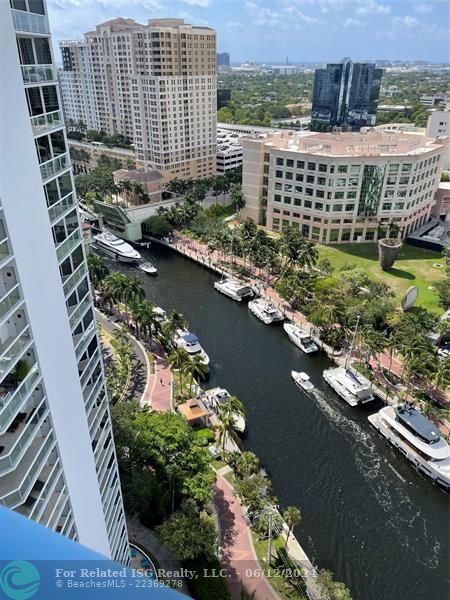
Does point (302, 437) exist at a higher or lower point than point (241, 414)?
lower

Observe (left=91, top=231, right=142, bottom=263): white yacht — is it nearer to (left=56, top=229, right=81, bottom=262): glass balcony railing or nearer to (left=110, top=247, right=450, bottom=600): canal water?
(left=110, top=247, right=450, bottom=600): canal water

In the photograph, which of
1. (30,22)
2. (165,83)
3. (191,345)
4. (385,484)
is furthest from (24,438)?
(165,83)

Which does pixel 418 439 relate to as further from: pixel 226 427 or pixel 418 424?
pixel 226 427

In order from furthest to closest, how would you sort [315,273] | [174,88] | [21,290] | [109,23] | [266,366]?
[109,23] < [174,88] < [315,273] < [266,366] < [21,290]

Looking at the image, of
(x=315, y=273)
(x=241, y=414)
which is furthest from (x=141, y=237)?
(x=241, y=414)

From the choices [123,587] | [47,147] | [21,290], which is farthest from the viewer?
[47,147]

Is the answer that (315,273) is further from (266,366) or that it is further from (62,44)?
(62,44)

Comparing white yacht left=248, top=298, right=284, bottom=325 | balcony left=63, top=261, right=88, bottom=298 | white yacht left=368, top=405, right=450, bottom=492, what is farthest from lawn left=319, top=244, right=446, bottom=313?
balcony left=63, top=261, right=88, bottom=298
